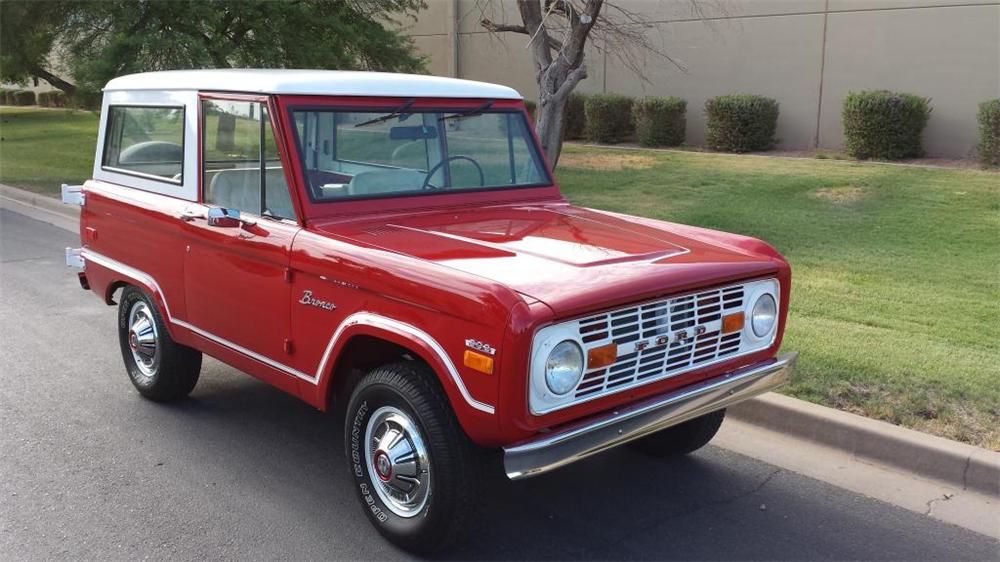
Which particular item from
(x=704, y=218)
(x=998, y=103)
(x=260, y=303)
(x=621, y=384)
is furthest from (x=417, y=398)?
(x=998, y=103)

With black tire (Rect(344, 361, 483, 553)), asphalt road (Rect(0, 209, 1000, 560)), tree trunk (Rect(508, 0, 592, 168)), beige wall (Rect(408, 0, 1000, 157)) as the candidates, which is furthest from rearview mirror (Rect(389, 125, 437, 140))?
beige wall (Rect(408, 0, 1000, 157))

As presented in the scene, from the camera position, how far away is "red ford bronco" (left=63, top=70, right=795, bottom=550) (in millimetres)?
3377

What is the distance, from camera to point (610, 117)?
1858 centimetres

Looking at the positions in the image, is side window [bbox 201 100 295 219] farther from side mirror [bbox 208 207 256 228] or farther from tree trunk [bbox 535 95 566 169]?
tree trunk [bbox 535 95 566 169]

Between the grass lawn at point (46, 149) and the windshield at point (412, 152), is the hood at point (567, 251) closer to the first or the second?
the windshield at point (412, 152)

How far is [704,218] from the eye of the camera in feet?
34.6

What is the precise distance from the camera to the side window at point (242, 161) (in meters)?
4.43

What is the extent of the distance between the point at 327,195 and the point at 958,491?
10.8 feet

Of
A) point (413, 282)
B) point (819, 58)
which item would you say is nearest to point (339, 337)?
point (413, 282)

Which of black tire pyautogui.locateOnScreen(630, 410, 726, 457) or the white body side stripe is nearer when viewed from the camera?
the white body side stripe

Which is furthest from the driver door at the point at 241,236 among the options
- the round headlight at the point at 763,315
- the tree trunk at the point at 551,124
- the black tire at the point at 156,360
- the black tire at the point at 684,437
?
the tree trunk at the point at 551,124

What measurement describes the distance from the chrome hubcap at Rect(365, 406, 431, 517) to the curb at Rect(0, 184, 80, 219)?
10.4 m

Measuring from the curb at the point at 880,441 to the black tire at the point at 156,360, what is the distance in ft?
10.4

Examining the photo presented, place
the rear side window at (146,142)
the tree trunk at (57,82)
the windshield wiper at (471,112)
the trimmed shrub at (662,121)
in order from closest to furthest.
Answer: the windshield wiper at (471,112) → the rear side window at (146,142) → the tree trunk at (57,82) → the trimmed shrub at (662,121)
